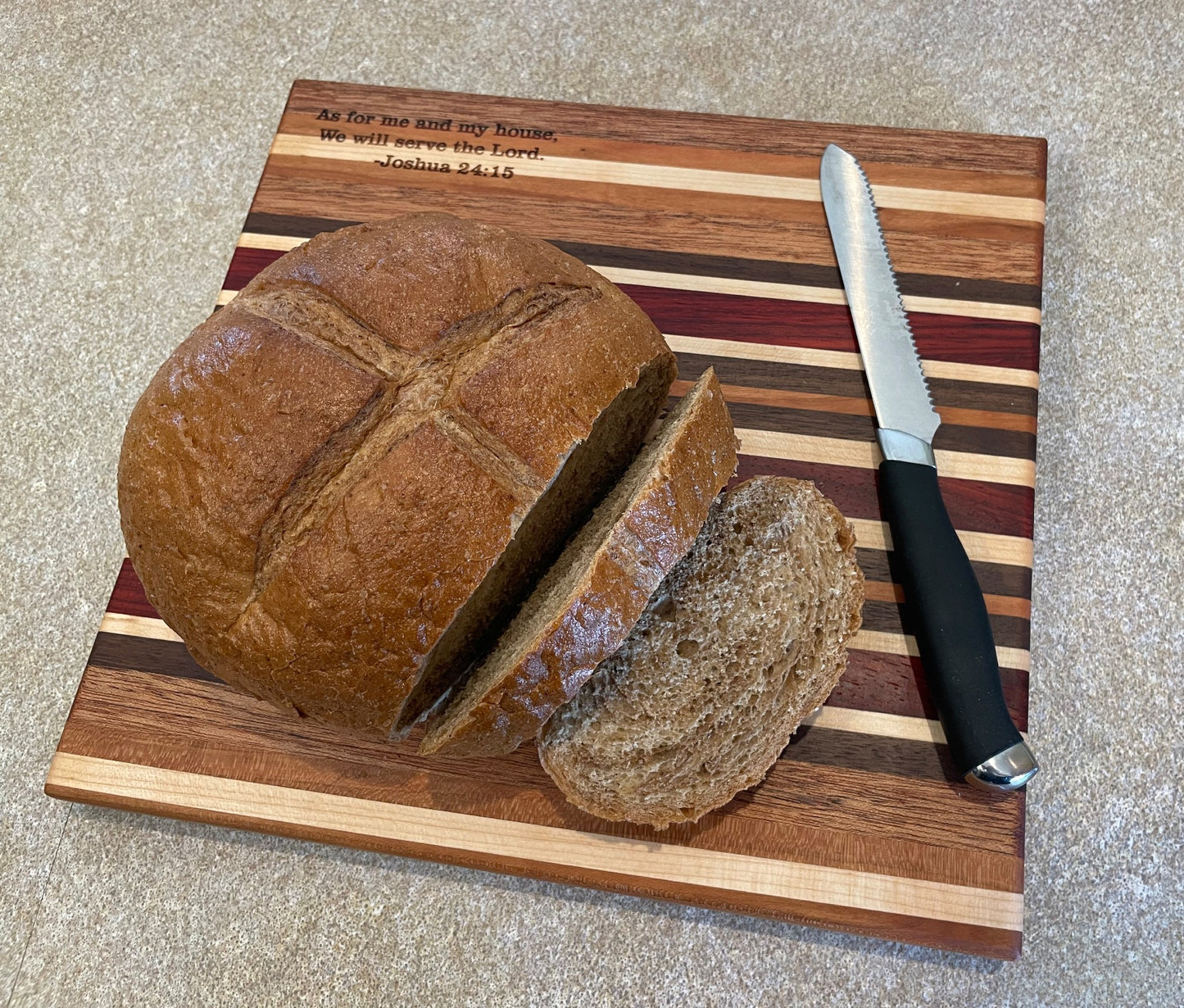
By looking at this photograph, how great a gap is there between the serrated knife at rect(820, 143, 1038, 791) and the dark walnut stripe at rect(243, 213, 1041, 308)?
7 cm

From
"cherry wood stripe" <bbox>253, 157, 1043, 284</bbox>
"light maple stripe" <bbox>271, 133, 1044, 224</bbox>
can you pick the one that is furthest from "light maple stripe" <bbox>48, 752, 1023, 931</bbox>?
"light maple stripe" <bbox>271, 133, 1044, 224</bbox>

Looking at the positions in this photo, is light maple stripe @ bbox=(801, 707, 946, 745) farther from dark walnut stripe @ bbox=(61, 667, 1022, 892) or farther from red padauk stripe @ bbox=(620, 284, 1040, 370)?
red padauk stripe @ bbox=(620, 284, 1040, 370)

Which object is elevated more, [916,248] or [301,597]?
[916,248]

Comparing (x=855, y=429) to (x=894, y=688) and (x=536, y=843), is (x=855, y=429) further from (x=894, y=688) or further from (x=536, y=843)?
(x=536, y=843)

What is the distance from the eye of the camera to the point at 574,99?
284cm

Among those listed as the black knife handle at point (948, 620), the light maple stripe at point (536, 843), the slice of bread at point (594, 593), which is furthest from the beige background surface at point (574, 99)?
the slice of bread at point (594, 593)

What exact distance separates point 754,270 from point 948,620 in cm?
104

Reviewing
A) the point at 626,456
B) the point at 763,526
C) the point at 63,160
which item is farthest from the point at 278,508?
the point at 63,160

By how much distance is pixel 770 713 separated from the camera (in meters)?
1.84

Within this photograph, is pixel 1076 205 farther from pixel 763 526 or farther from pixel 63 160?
pixel 63 160

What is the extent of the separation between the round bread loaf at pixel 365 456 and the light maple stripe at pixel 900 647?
0.80m

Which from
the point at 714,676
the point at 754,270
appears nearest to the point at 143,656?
the point at 714,676

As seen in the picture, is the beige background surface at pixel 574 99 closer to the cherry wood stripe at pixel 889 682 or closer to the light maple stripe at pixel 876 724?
the cherry wood stripe at pixel 889 682

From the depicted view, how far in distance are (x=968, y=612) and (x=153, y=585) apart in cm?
169
